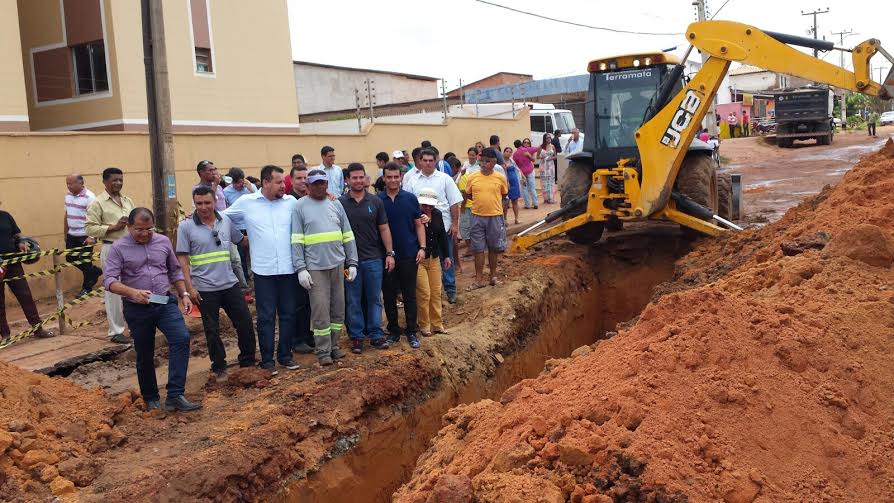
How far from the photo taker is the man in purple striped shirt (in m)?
5.80

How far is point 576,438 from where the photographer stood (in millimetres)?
3754

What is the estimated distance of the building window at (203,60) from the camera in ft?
58.9

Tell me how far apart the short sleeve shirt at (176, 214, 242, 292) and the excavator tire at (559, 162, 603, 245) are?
19.6 feet

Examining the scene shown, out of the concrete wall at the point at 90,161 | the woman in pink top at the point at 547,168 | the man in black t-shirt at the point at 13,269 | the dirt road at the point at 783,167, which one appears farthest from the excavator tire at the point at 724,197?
the man in black t-shirt at the point at 13,269

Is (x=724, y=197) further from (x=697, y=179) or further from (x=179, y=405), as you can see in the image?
(x=179, y=405)

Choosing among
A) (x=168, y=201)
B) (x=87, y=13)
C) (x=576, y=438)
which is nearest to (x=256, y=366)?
(x=168, y=201)

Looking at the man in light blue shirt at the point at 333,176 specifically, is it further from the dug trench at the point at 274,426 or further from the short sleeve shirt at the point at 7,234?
the short sleeve shirt at the point at 7,234

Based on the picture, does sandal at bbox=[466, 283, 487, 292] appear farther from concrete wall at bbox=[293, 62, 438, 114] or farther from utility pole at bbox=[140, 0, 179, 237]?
concrete wall at bbox=[293, 62, 438, 114]

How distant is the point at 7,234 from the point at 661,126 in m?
7.73

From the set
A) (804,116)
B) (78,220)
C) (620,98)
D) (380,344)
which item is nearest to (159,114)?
(78,220)

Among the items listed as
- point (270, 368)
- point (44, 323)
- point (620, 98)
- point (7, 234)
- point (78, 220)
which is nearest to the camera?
point (270, 368)

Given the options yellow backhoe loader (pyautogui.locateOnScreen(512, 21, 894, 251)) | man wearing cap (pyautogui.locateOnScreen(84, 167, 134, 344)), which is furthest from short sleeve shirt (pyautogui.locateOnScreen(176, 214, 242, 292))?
yellow backhoe loader (pyautogui.locateOnScreen(512, 21, 894, 251))

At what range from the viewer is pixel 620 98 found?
10867mm

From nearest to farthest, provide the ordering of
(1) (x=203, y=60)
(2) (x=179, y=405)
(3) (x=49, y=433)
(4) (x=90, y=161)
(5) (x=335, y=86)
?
(3) (x=49, y=433), (2) (x=179, y=405), (4) (x=90, y=161), (1) (x=203, y=60), (5) (x=335, y=86)
